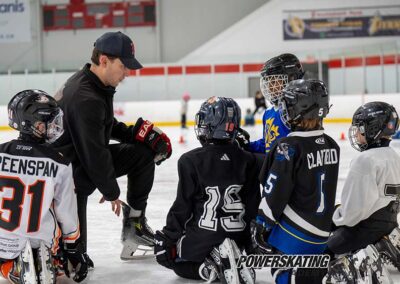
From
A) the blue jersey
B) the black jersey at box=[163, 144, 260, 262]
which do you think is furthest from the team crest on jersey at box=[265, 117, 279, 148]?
the black jersey at box=[163, 144, 260, 262]

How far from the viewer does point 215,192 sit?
288 cm


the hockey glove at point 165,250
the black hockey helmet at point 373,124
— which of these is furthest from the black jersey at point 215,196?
the black hockey helmet at point 373,124

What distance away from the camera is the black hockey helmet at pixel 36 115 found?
2754 millimetres

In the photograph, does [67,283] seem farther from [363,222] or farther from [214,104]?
[363,222]

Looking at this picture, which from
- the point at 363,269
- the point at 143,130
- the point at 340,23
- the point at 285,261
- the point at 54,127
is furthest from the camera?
the point at 340,23

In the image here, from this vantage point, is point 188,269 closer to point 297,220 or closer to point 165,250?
point 165,250

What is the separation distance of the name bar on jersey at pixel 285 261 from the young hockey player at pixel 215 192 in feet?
1.27

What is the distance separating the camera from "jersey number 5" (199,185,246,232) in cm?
288

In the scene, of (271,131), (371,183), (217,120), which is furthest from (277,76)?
(371,183)

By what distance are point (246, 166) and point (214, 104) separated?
300 mm

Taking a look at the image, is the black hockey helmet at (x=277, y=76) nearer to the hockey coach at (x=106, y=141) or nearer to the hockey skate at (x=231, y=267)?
the hockey coach at (x=106, y=141)

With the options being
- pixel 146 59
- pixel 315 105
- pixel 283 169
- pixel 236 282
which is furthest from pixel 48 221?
pixel 146 59

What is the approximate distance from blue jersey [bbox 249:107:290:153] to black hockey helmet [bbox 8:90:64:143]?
3.32 feet

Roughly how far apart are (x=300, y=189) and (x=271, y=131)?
714 mm
